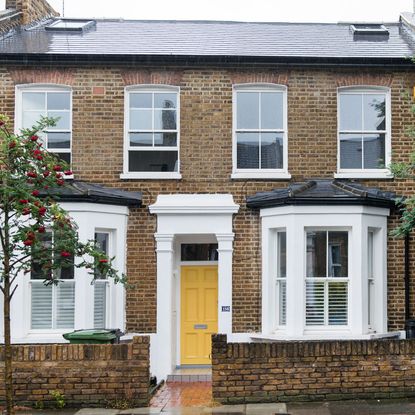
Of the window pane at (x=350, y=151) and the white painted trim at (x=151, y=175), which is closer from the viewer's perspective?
the white painted trim at (x=151, y=175)

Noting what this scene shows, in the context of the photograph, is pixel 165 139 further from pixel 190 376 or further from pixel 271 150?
pixel 190 376

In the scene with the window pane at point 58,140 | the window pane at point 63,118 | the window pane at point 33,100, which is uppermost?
the window pane at point 33,100

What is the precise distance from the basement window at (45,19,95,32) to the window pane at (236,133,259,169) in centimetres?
477

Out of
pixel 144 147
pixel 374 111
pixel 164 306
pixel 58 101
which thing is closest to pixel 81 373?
pixel 164 306

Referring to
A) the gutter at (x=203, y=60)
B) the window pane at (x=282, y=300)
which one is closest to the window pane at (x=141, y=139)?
the gutter at (x=203, y=60)

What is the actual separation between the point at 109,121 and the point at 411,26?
7.52 meters

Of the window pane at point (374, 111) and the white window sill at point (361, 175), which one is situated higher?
the window pane at point (374, 111)

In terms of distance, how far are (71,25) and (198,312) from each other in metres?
7.29

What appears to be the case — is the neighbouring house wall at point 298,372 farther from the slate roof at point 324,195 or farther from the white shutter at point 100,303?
the white shutter at point 100,303

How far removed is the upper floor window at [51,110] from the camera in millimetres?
16188

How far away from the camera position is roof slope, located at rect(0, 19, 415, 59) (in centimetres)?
1648

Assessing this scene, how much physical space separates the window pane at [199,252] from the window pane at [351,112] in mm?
3570

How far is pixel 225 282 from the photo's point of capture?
52.0 ft

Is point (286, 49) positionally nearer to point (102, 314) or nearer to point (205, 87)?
point (205, 87)
